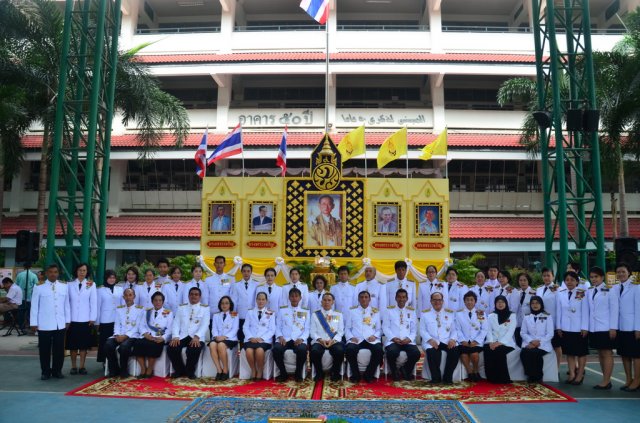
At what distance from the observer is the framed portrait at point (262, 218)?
12562mm

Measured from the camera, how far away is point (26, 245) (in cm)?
1102

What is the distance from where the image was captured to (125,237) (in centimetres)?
1895

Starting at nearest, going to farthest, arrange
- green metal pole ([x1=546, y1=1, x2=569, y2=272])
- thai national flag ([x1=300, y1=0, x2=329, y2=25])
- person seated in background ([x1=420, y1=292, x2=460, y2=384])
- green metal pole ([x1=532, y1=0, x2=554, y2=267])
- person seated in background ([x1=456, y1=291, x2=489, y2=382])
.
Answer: person seated in background ([x1=420, y1=292, x2=460, y2=384])
person seated in background ([x1=456, y1=291, x2=489, y2=382])
green metal pole ([x1=546, y1=1, x2=569, y2=272])
green metal pole ([x1=532, y1=0, x2=554, y2=267])
thai national flag ([x1=300, y1=0, x2=329, y2=25])

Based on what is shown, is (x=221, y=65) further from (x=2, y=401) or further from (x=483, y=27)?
(x=2, y=401)

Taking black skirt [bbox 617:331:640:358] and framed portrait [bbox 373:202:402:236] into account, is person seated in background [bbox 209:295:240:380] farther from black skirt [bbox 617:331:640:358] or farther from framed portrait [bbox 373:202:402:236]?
framed portrait [bbox 373:202:402:236]

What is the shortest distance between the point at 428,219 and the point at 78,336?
309 inches

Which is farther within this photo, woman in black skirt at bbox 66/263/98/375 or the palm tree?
the palm tree

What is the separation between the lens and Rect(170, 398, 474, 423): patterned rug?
226 inches

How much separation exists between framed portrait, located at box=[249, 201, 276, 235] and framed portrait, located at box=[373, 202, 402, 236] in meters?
2.39

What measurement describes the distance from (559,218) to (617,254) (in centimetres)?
120

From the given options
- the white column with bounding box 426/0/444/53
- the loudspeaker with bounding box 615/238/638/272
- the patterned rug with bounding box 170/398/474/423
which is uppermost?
the white column with bounding box 426/0/444/53

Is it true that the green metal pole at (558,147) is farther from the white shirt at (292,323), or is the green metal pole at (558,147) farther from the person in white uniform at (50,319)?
the person in white uniform at (50,319)

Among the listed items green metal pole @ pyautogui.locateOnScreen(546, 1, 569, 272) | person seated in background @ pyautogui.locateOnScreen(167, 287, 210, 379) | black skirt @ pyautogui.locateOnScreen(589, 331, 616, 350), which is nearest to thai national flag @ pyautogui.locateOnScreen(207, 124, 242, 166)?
person seated in background @ pyautogui.locateOnScreen(167, 287, 210, 379)

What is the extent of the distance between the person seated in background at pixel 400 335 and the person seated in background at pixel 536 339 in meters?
1.53
